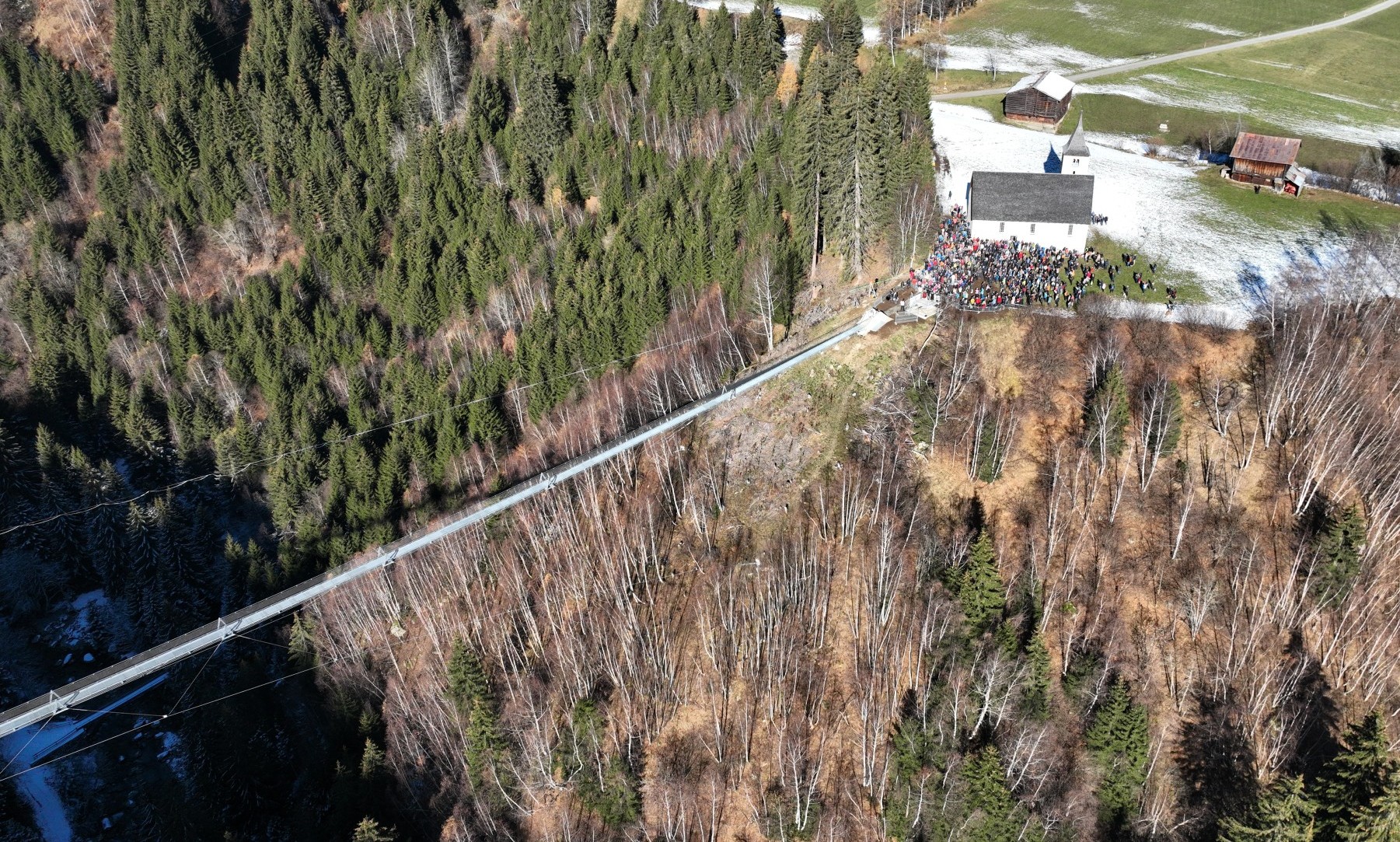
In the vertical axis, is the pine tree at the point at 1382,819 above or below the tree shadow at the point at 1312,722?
above

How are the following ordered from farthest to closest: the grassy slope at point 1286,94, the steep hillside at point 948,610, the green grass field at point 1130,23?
the green grass field at point 1130,23
the grassy slope at point 1286,94
the steep hillside at point 948,610

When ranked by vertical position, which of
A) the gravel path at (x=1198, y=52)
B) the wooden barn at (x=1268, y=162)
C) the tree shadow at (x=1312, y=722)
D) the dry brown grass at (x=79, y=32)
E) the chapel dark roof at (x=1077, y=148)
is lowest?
the tree shadow at (x=1312, y=722)

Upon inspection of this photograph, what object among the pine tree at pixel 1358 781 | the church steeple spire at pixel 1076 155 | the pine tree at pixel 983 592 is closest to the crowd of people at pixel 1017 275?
the church steeple spire at pixel 1076 155

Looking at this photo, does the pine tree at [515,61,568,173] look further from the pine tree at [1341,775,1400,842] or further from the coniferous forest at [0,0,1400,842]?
the pine tree at [1341,775,1400,842]

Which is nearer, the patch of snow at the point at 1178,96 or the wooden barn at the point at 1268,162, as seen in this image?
the wooden barn at the point at 1268,162

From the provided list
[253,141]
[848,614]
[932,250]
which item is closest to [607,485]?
[848,614]

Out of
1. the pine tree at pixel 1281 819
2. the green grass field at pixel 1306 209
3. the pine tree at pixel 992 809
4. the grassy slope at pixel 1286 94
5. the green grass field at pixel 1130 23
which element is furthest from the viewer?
the green grass field at pixel 1130 23

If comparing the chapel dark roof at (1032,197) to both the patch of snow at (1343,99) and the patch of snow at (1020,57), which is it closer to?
the patch of snow at (1020,57)

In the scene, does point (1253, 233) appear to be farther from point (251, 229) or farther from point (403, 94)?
point (251, 229)
